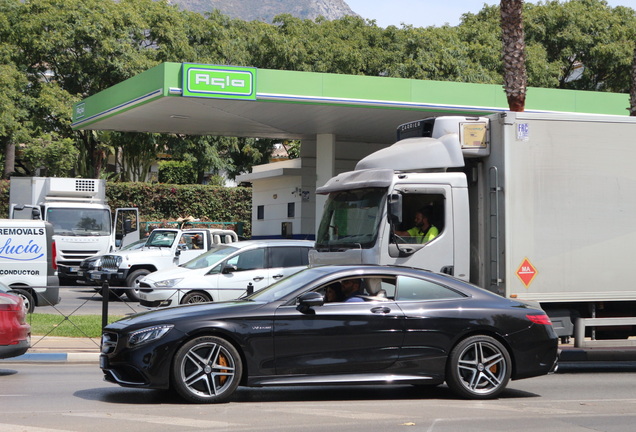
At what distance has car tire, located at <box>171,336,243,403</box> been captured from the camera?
9156 mm

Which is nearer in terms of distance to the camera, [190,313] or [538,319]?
[190,313]

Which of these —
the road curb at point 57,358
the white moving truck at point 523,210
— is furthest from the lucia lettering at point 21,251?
→ the white moving truck at point 523,210

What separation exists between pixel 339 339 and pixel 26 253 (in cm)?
1116

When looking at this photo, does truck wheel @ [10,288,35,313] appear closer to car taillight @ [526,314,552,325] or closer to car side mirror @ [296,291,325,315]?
car side mirror @ [296,291,325,315]

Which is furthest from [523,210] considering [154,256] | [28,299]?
[154,256]

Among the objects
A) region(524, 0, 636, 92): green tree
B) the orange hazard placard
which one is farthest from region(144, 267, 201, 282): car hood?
A: region(524, 0, 636, 92): green tree

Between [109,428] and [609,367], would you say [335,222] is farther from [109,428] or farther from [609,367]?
[109,428]

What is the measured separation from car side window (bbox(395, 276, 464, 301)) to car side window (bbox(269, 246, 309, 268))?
330 inches

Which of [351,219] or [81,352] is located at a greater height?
[351,219]

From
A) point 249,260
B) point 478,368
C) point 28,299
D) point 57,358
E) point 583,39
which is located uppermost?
point 583,39

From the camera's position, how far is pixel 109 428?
7.95 m

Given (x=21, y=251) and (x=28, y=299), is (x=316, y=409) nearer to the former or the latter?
(x=28, y=299)

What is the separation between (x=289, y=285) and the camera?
1002 cm

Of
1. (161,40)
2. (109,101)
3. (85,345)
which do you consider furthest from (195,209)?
(85,345)
